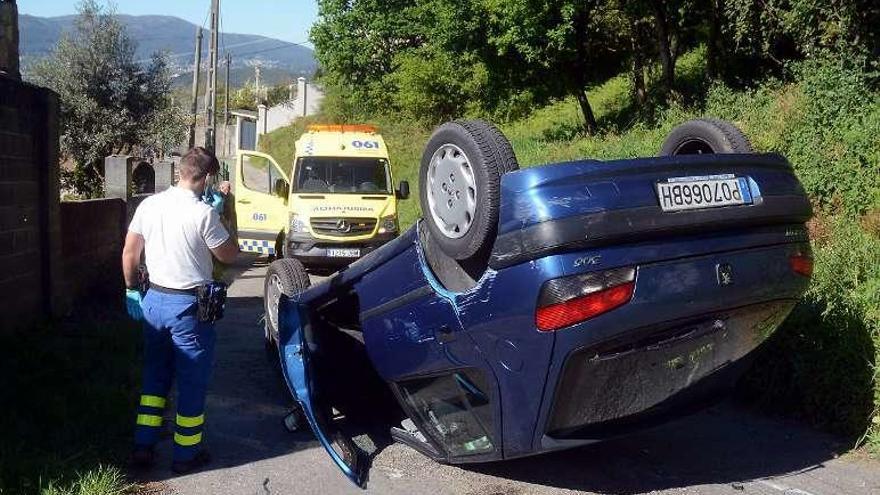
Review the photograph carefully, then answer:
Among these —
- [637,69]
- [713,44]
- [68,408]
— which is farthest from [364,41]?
[68,408]

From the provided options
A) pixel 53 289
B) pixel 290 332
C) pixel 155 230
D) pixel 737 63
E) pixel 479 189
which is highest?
pixel 737 63

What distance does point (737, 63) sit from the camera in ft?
49.1

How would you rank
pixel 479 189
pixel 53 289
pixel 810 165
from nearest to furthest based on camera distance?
pixel 479 189, pixel 53 289, pixel 810 165

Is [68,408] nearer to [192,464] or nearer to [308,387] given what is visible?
→ [192,464]

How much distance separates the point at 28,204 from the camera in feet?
25.4

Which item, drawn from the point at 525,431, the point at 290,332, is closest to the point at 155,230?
the point at 290,332

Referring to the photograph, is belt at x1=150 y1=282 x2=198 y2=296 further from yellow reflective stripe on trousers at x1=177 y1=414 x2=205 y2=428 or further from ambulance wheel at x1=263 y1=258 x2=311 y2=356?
ambulance wheel at x1=263 y1=258 x2=311 y2=356

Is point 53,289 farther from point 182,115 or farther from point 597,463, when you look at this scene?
point 182,115

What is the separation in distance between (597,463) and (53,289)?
218 inches

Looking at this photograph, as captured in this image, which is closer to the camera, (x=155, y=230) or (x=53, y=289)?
(x=155, y=230)

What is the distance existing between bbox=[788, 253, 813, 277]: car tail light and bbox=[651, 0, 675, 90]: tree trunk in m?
12.2

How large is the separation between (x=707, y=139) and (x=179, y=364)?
320 cm

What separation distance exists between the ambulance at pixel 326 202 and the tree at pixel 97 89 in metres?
4.72

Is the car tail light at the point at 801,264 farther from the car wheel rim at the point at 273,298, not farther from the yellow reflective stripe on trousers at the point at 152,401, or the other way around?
the car wheel rim at the point at 273,298
